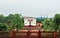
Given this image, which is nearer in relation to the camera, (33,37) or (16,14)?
(33,37)

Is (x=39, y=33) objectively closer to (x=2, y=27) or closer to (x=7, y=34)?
(x=7, y=34)

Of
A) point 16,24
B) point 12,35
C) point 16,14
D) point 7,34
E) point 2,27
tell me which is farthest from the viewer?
point 16,14

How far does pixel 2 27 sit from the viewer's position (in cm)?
1448

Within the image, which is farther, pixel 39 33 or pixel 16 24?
pixel 16 24

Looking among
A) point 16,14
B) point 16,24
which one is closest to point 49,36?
point 16,24

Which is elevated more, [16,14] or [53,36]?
[16,14]

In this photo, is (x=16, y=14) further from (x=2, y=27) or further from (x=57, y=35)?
(x=57, y=35)

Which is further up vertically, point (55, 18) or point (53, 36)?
point (55, 18)

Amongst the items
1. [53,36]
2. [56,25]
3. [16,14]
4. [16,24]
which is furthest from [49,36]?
[16,14]

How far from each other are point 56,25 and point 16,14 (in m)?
6.66

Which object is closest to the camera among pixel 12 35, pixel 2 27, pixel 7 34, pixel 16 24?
pixel 12 35

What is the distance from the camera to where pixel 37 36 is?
413 inches

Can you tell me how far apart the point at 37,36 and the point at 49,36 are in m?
0.74

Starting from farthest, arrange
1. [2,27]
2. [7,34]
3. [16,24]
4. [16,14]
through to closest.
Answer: [16,14] < [16,24] < [2,27] < [7,34]
